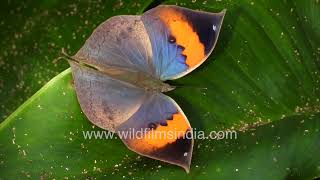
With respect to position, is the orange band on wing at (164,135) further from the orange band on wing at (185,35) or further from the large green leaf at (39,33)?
the large green leaf at (39,33)

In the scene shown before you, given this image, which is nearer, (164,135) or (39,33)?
(164,135)

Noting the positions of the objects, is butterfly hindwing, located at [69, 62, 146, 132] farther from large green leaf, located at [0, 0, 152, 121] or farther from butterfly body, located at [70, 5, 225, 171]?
large green leaf, located at [0, 0, 152, 121]

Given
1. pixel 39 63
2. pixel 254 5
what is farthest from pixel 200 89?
pixel 39 63

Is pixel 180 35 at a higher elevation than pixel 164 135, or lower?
higher

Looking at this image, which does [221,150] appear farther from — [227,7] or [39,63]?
[39,63]

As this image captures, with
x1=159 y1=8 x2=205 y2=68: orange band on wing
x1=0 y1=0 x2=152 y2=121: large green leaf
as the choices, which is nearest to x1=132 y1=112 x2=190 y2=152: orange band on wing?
x1=159 y1=8 x2=205 y2=68: orange band on wing

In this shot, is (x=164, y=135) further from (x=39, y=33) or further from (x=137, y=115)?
(x=39, y=33)

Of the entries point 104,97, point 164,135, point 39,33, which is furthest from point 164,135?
point 39,33
